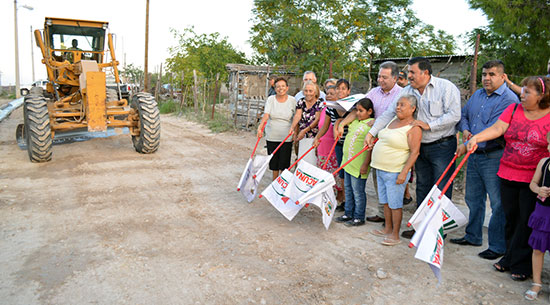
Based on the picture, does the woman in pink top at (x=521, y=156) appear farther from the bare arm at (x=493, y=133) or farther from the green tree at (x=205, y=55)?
the green tree at (x=205, y=55)

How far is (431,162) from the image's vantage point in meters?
3.94

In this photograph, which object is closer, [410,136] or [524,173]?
[524,173]

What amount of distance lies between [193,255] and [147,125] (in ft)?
15.4

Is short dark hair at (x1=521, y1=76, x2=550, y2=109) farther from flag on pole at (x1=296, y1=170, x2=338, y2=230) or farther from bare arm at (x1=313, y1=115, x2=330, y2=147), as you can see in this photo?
bare arm at (x1=313, y1=115, x2=330, y2=147)

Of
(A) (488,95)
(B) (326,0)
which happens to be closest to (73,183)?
(A) (488,95)

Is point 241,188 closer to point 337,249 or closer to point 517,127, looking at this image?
point 337,249

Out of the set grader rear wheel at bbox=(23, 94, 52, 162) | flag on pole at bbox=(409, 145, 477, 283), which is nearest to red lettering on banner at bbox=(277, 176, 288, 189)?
flag on pole at bbox=(409, 145, 477, 283)

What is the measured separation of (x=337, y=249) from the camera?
3764mm

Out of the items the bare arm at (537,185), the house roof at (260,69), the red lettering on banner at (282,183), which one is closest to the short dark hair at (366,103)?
the red lettering on banner at (282,183)

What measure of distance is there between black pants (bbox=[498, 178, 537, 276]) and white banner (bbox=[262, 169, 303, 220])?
6.12 feet

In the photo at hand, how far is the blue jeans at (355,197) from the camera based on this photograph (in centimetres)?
428

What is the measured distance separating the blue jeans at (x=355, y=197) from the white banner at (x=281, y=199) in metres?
0.65

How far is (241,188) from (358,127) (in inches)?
64.5

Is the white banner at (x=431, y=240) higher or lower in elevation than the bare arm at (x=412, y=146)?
lower
